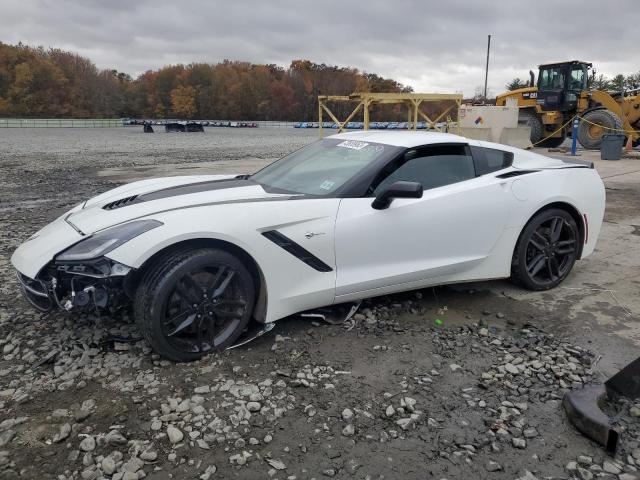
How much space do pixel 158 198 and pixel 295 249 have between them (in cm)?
107

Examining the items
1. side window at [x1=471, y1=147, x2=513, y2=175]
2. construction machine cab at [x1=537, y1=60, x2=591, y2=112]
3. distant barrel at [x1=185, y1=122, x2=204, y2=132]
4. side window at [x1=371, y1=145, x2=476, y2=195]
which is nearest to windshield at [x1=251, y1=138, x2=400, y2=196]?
side window at [x1=371, y1=145, x2=476, y2=195]

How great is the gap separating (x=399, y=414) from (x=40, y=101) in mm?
97868

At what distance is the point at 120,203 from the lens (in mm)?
3672

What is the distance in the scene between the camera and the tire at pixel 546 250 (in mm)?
4262

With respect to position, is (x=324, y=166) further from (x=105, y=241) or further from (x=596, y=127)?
(x=596, y=127)

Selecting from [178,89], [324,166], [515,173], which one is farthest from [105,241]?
[178,89]

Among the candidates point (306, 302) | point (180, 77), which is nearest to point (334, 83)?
point (180, 77)

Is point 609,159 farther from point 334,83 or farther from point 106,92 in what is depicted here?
point 106,92

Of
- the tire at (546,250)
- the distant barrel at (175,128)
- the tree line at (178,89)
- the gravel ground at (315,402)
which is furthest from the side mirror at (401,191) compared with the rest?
the tree line at (178,89)

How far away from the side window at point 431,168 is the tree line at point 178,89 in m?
88.1

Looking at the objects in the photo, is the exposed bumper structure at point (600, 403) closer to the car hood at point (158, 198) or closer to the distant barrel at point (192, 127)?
the car hood at point (158, 198)

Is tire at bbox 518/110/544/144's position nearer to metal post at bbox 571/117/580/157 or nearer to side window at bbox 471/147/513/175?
metal post at bbox 571/117/580/157

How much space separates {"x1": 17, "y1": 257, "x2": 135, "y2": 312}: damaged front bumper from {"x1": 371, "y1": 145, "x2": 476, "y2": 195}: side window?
5.77 feet

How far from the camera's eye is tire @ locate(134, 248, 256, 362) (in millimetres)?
2986
